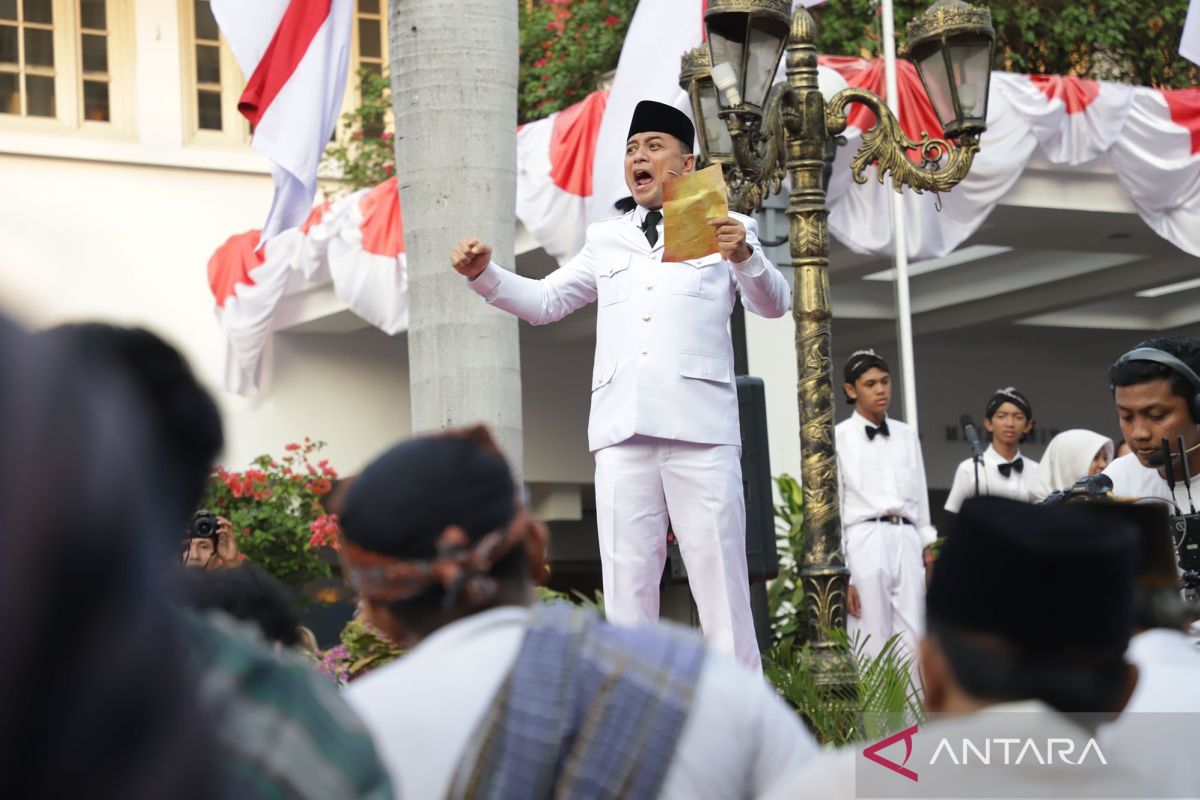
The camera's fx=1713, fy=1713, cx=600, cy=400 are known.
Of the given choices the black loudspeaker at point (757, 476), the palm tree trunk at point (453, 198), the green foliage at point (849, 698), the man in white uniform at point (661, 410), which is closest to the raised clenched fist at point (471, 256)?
the man in white uniform at point (661, 410)

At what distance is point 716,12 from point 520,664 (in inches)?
184

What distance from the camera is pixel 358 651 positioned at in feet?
20.6

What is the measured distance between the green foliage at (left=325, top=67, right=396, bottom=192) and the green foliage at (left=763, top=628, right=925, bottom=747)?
10063mm

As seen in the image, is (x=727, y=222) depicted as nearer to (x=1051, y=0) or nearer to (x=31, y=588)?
(x=31, y=588)

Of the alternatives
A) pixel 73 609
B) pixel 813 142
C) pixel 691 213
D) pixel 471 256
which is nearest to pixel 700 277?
pixel 691 213

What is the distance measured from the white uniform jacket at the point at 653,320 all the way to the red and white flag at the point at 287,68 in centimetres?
264

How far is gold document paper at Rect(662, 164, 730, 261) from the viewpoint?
4.95 meters

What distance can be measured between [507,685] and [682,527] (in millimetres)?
3398

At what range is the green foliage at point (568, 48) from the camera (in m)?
14.7

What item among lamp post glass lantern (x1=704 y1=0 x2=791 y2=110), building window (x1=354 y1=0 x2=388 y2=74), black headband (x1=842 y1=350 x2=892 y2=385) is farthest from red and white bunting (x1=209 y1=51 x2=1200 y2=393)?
lamp post glass lantern (x1=704 y1=0 x2=791 y2=110)

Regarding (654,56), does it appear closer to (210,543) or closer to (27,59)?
(210,543)

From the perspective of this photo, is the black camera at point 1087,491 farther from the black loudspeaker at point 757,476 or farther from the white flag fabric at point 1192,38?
the white flag fabric at point 1192,38

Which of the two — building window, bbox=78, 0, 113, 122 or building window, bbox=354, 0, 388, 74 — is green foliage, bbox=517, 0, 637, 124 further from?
building window, bbox=78, 0, 113, 122

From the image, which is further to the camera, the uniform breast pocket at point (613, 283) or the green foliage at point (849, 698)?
the green foliage at point (849, 698)
